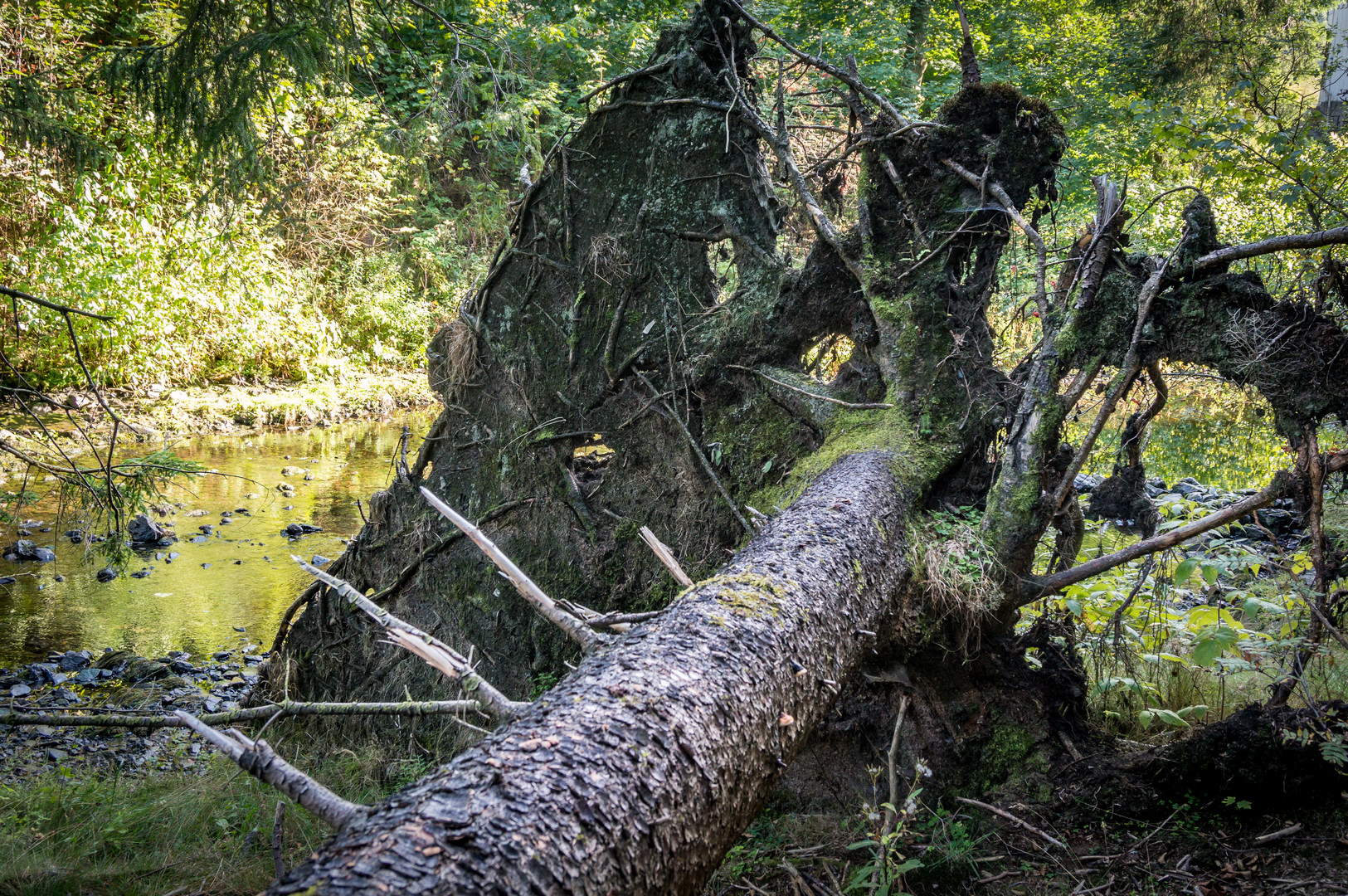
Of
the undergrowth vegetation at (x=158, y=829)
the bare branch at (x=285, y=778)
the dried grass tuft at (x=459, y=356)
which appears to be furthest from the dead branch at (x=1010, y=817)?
the dried grass tuft at (x=459, y=356)

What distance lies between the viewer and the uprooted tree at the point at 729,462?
157cm

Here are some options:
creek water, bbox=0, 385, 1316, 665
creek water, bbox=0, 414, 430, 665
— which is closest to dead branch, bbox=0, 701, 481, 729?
creek water, bbox=0, 414, 430, 665

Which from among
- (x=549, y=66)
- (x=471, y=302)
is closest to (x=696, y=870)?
(x=471, y=302)

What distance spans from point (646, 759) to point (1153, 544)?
8.27 ft

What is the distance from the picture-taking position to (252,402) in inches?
568

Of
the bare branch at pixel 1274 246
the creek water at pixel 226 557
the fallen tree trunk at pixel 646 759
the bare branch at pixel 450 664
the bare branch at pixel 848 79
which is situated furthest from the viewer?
the creek water at pixel 226 557

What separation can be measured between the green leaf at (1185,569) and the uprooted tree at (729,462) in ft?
1.06

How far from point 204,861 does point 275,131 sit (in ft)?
45.2

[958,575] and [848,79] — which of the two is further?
[848,79]

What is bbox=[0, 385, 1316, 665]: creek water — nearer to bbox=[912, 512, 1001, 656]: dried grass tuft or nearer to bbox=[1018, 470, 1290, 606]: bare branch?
bbox=[1018, 470, 1290, 606]: bare branch

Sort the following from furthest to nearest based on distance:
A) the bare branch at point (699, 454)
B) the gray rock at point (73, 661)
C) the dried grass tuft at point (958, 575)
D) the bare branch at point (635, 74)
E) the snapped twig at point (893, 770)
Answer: the gray rock at point (73, 661)
the bare branch at point (635, 74)
the bare branch at point (699, 454)
the dried grass tuft at point (958, 575)
the snapped twig at point (893, 770)

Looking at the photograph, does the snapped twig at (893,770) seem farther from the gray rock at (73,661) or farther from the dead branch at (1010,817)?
the gray rock at (73,661)

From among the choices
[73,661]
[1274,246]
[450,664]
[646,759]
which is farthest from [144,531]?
[1274,246]

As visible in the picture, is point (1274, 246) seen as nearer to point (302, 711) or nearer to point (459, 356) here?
point (302, 711)
